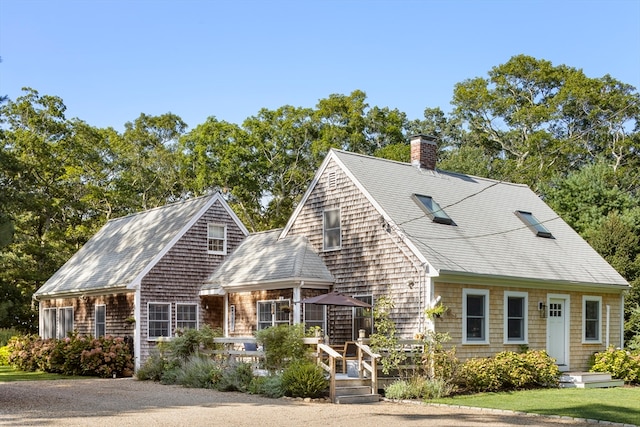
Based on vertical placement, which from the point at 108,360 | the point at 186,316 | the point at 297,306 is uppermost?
the point at 297,306

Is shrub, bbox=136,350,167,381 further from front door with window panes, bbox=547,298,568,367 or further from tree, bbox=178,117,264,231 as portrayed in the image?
tree, bbox=178,117,264,231

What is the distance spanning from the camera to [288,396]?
696 inches

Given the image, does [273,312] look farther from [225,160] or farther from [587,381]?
[225,160]

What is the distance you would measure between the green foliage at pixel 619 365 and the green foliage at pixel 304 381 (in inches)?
411

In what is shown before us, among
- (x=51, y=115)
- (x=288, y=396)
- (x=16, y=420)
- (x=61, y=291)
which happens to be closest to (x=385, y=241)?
(x=288, y=396)

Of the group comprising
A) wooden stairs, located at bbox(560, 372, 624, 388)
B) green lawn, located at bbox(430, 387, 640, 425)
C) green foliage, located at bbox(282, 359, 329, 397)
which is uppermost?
green foliage, located at bbox(282, 359, 329, 397)

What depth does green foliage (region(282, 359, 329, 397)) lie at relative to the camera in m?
17.3

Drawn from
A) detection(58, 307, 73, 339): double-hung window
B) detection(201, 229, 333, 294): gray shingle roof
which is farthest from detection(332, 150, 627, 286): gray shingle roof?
detection(58, 307, 73, 339): double-hung window

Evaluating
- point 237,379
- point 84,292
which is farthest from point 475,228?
point 84,292

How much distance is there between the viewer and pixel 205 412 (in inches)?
573

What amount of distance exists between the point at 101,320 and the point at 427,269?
12870 mm

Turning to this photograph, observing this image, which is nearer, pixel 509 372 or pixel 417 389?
pixel 417 389

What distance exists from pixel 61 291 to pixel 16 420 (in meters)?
16.2

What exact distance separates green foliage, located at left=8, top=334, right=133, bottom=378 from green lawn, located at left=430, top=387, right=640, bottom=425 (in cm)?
1137
